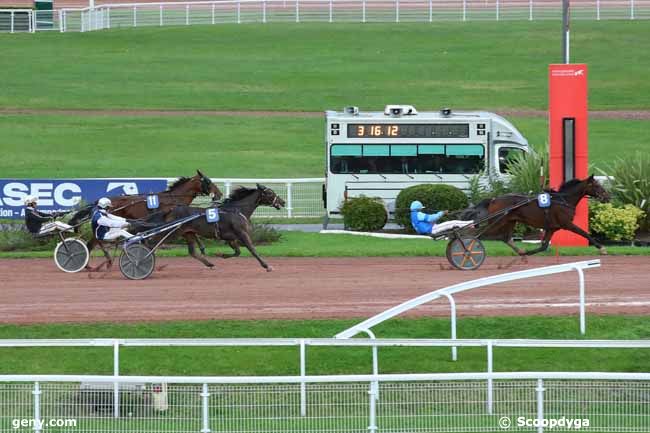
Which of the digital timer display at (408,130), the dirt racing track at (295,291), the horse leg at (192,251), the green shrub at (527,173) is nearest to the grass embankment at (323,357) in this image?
the dirt racing track at (295,291)

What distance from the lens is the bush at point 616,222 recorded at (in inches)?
914

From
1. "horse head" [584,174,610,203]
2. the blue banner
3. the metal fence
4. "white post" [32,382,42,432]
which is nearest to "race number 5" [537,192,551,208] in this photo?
"horse head" [584,174,610,203]

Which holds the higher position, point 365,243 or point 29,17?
point 29,17

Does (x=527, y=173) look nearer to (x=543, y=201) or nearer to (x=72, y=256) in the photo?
(x=543, y=201)

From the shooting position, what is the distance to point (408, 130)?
26.4m

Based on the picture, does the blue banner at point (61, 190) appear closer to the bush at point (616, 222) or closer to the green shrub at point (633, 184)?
the bush at point (616, 222)

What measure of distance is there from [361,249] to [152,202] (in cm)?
362

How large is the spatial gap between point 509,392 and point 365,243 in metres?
12.8

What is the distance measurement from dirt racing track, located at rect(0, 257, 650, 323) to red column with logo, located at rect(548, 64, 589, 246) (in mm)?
1939

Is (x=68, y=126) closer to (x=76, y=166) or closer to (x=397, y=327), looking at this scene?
(x=76, y=166)

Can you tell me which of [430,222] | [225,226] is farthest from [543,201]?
[225,226]

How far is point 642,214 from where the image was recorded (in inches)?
934

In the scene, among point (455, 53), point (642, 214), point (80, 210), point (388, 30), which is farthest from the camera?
point (388, 30)

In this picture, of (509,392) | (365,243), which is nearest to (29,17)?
(365,243)
